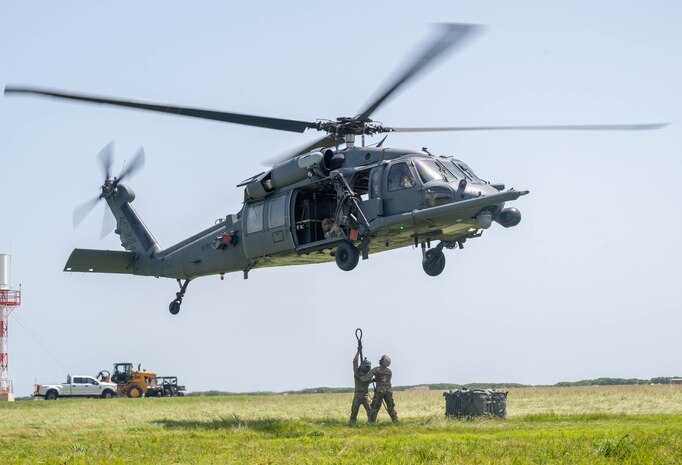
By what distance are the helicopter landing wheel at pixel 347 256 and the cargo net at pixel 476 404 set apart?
3.91m

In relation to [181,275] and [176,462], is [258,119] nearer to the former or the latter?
[181,275]

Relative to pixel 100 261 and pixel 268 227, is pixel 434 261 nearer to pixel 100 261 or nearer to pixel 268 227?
pixel 268 227

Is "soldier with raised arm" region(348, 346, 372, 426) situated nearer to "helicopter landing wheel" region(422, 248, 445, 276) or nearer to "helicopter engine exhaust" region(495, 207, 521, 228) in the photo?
"helicopter landing wheel" region(422, 248, 445, 276)

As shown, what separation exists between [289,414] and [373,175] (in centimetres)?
708

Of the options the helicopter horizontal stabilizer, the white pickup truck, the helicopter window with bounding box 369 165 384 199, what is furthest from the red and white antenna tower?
the helicopter window with bounding box 369 165 384 199

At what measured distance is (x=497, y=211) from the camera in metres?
21.8

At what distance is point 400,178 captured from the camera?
22156 millimetres

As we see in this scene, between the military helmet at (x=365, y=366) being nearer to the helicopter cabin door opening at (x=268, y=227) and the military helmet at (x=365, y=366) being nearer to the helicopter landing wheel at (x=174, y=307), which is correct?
the helicopter cabin door opening at (x=268, y=227)

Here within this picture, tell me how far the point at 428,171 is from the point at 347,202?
2.18 metres

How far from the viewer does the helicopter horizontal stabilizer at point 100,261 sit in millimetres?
28281

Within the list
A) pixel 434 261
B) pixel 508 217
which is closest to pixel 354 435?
pixel 434 261

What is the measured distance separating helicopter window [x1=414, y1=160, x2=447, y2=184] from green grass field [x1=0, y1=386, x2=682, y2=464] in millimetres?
5557

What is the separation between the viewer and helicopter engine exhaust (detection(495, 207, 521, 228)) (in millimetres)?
21859

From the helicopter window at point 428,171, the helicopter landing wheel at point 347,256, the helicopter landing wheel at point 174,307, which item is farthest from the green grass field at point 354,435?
the helicopter window at point 428,171
